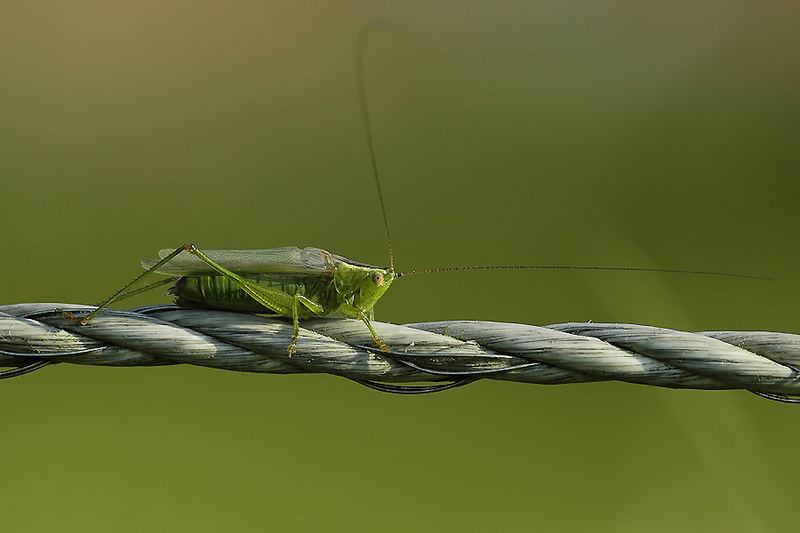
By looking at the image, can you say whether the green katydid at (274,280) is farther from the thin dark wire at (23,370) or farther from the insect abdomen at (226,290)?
the thin dark wire at (23,370)

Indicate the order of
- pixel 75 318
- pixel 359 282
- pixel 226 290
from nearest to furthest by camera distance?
1. pixel 75 318
2. pixel 226 290
3. pixel 359 282

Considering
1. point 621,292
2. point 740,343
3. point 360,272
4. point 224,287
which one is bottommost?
point 740,343

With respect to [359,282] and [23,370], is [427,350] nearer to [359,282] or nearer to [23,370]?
[359,282]


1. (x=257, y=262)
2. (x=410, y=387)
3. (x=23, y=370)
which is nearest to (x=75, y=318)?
(x=23, y=370)

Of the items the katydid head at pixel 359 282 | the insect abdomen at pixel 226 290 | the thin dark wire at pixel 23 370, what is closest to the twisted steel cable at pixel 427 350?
the thin dark wire at pixel 23 370

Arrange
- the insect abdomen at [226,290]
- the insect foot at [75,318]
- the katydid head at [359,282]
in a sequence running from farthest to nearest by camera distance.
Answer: the katydid head at [359,282]
the insect abdomen at [226,290]
the insect foot at [75,318]

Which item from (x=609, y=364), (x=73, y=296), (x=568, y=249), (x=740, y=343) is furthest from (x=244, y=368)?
(x=568, y=249)

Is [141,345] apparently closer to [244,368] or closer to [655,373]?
[244,368]

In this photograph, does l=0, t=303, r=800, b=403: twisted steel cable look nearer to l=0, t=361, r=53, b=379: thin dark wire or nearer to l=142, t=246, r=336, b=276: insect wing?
l=0, t=361, r=53, b=379: thin dark wire
